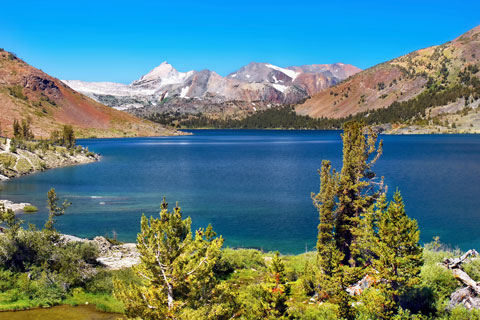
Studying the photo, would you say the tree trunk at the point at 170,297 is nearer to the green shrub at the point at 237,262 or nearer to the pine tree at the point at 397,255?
the pine tree at the point at 397,255

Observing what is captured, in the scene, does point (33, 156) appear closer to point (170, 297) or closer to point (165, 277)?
point (170, 297)

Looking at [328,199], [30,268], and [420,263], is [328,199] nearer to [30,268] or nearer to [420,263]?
[420,263]

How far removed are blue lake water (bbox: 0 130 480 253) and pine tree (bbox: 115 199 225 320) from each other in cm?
2680

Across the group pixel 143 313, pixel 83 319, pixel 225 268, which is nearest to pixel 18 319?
pixel 83 319

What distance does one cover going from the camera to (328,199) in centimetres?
2872

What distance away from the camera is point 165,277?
591 inches

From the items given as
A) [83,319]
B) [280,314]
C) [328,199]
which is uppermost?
[328,199]

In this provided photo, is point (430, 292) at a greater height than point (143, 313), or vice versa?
point (143, 313)

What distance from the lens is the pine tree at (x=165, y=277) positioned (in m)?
15.0

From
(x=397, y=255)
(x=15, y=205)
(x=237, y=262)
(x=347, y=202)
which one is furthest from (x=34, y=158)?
(x=397, y=255)

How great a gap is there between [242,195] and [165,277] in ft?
184

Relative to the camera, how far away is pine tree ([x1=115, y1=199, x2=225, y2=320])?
1504 cm

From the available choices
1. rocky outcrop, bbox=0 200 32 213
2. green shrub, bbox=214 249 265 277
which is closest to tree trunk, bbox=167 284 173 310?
green shrub, bbox=214 249 265 277

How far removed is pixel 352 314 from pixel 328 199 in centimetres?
910
